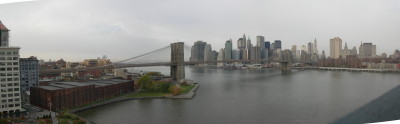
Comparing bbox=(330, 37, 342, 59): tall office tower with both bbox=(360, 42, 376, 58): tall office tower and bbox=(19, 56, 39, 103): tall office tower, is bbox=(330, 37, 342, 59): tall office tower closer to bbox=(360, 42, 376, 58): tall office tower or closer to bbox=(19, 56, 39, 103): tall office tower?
bbox=(360, 42, 376, 58): tall office tower

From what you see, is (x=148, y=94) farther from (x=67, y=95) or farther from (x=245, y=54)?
(x=245, y=54)

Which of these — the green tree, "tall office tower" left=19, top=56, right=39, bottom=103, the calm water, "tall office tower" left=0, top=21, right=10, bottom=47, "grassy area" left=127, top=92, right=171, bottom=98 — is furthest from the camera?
the green tree

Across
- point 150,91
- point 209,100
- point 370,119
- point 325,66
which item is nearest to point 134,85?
point 150,91

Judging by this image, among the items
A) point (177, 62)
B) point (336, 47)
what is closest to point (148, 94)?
point (177, 62)

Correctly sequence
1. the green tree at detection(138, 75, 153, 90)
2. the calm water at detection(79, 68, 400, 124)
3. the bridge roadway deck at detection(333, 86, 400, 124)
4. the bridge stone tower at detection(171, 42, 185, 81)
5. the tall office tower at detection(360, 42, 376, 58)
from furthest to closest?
the tall office tower at detection(360, 42, 376, 58) < the bridge stone tower at detection(171, 42, 185, 81) < the green tree at detection(138, 75, 153, 90) < the calm water at detection(79, 68, 400, 124) < the bridge roadway deck at detection(333, 86, 400, 124)

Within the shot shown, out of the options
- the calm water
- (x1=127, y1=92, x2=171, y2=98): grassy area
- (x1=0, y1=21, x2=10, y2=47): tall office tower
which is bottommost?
the calm water

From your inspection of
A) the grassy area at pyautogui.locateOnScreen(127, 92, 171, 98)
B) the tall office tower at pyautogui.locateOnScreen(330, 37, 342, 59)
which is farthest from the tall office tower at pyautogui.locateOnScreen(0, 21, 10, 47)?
the tall office tower at pyautogui.locateOnScreen(330, 37, 342, 59)
